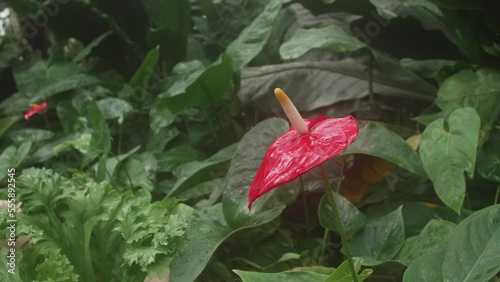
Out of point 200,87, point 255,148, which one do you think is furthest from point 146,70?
point 255,148

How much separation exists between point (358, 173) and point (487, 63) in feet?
1.35

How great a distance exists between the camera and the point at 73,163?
1558 millimetres

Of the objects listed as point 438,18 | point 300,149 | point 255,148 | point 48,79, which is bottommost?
point 48,79

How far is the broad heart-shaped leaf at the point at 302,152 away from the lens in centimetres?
54

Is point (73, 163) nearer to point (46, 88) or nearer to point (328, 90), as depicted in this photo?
point (46, 88)

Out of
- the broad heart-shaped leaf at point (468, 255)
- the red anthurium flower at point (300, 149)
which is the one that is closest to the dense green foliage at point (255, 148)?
the broad heart-shaped leaf at point (468, 255)

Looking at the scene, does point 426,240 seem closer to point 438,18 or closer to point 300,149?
point 300,149

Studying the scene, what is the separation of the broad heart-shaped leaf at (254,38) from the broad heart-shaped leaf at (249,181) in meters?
0.44

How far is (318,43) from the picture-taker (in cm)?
122

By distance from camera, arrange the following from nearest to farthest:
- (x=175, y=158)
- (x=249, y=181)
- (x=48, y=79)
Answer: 1. (x=249, y=181)
2. (x=175, y=158)
3. (x=48, y=79)

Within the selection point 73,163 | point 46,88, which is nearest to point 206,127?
point 73,163

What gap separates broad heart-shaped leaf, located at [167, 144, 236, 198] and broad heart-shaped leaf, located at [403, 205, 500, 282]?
0.57m


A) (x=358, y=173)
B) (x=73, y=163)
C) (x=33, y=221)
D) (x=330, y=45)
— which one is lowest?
(x=73, y=163)

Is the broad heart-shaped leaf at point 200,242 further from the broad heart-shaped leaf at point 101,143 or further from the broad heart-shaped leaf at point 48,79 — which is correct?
the broad heart-shaped leaf at point 48,79
